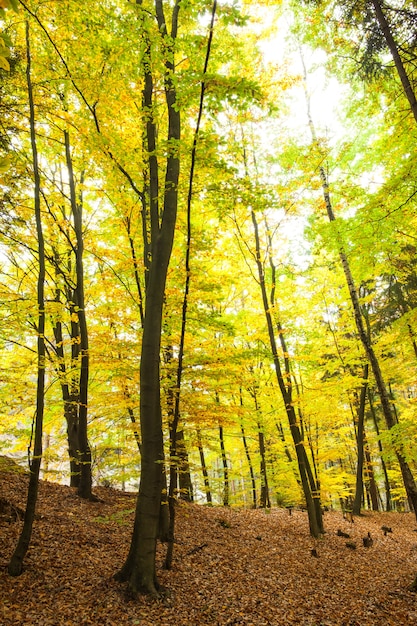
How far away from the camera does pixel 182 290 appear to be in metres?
8.37

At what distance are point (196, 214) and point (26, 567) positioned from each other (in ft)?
28.8

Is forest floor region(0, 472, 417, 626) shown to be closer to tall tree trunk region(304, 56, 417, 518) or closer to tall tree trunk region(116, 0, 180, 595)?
tall tree trunk region(116, 0, 180, 595)

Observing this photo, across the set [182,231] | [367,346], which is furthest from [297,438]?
[182,231]

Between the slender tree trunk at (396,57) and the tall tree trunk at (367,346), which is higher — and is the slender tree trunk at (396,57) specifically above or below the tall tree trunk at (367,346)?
above

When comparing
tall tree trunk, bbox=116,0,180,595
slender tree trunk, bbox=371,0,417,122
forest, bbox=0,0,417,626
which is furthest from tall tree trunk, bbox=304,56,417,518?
tall tree trunk, bbox=116,0,180,595

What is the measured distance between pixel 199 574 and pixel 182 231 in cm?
734

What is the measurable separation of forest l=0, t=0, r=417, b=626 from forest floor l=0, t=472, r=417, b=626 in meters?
0.12

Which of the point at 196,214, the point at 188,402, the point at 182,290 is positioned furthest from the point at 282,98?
the point at 188,402

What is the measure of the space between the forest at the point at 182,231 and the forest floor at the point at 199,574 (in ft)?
0.40

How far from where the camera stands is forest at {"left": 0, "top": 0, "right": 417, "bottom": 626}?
5555mm

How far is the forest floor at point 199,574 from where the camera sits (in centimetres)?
468

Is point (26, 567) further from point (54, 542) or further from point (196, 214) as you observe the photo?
point (196, 214)

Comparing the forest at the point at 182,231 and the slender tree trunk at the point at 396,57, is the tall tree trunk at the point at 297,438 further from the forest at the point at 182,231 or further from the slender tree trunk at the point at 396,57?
the slender tree trunk at the point at 396,57

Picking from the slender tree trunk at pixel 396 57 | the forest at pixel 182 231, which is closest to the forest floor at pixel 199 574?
the forest at pixel 182 231
